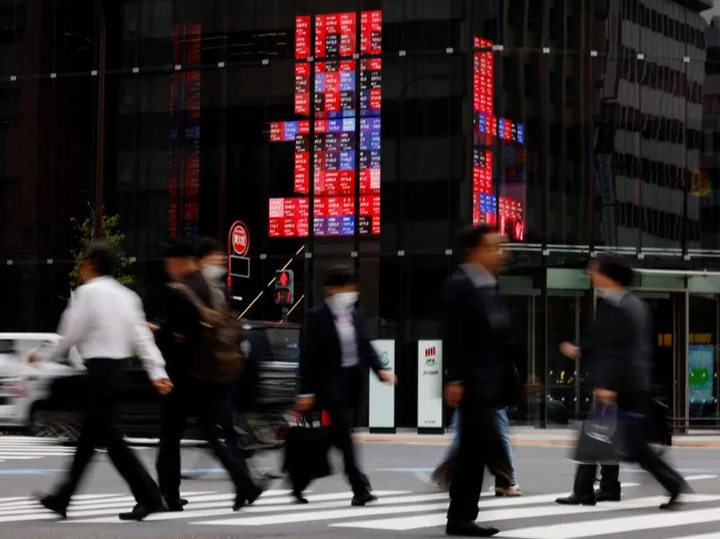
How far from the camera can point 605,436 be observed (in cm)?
1055

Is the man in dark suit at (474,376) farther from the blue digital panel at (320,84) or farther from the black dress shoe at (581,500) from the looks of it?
the blue digital panel at (320,84)

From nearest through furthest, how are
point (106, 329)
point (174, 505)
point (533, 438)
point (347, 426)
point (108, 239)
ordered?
point (106, 329)
point (174, 505)
point (347, 426)
point (533, 438)
point (108, 239)

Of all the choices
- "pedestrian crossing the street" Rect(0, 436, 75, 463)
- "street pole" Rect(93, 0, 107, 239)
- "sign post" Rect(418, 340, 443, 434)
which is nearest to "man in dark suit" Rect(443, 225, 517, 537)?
"pedestrian crossing the street" Rect(0, 436, 75, 463)

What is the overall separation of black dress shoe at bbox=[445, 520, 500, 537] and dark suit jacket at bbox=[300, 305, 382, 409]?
2.60 m

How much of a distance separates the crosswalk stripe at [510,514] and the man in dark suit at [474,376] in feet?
3.09

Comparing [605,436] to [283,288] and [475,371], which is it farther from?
[283,288]

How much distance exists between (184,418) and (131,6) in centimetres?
2257

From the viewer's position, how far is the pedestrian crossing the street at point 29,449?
761 inches

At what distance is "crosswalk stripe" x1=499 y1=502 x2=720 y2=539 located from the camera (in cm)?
934

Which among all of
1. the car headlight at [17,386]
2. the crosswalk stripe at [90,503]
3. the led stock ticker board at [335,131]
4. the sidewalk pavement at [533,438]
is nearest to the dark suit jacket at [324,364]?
the crosswalk stripe at [90,503]

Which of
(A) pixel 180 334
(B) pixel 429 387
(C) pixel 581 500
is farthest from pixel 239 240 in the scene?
(A) pixel 180 334

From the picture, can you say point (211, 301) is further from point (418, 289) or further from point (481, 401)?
point (418, 289)

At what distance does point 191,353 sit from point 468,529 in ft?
7.91

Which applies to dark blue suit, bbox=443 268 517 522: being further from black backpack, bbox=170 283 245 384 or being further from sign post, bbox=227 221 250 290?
sign post, bbox=227 221 250 290
